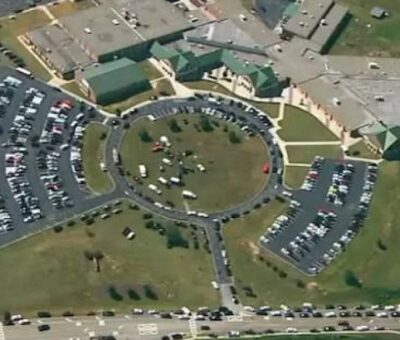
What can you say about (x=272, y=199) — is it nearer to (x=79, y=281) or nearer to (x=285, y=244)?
(x=285, y=244)

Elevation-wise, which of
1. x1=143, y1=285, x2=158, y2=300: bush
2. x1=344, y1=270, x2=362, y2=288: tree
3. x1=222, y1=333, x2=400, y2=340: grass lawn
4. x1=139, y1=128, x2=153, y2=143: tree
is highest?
x1=344, y1=270, x2=362, y2=288: tree

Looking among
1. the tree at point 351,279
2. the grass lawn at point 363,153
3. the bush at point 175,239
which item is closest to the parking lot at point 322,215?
the grass lawn at point 363,153

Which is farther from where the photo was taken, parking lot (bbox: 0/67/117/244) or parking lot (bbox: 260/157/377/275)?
parking lot (bbox: 0/67/117/244)

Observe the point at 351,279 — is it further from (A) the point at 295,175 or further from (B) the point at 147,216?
(B) the point at 147,216

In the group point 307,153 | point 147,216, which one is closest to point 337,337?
point 147,216

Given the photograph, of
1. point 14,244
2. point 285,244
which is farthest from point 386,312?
point 14,244

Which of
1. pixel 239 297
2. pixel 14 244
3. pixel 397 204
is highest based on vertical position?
pixel 397 204

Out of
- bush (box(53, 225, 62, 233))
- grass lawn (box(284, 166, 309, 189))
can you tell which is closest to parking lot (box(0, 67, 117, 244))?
bush (box(53, 225, 62, 233))

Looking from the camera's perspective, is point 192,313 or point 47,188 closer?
point 192,313

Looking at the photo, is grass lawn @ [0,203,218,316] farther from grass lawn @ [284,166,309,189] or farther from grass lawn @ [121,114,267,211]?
grass lawn @ [284,166,309,189]
